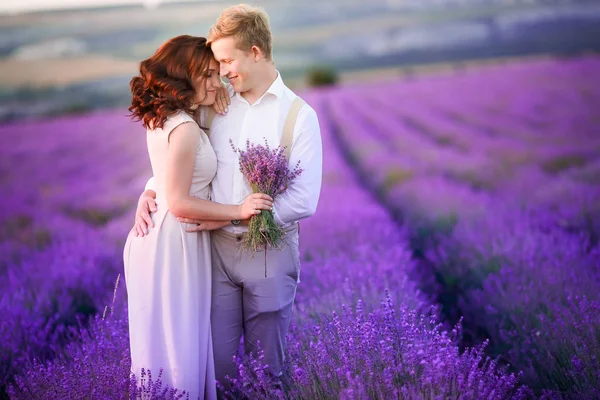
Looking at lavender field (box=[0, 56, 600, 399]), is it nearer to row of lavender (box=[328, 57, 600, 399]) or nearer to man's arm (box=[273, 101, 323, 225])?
row of lavender (box=[328, 57, 600, 399])

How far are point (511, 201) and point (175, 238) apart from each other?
4.51 meters

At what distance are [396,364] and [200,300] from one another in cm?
83

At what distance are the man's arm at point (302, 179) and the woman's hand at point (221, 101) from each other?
1.07 ft

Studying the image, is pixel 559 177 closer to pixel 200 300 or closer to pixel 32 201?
pixel 200 300

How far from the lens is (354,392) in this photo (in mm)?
2193

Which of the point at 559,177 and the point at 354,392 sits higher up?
the point at 354,392

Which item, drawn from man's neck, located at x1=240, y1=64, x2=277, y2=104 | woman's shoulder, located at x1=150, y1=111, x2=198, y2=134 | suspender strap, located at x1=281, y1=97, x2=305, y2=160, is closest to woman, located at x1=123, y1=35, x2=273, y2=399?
woman's shoulder, located at x1=150, y1=111, x2=198, y2=134

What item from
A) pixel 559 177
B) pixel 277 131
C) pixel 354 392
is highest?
pixel 277 131

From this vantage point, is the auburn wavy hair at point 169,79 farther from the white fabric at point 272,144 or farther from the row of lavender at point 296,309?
the row of lavender at point 296,309

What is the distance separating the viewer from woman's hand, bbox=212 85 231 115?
2.80 meters

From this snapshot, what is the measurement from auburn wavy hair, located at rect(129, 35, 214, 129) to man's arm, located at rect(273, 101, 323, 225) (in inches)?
17.9

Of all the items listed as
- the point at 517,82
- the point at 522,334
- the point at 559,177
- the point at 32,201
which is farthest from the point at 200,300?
the point at 517,82

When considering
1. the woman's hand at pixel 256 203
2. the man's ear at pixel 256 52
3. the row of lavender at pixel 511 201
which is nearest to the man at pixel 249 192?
the man's ear at pixel 256 52

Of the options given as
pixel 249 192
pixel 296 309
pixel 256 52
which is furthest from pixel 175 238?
pixel 296 309
